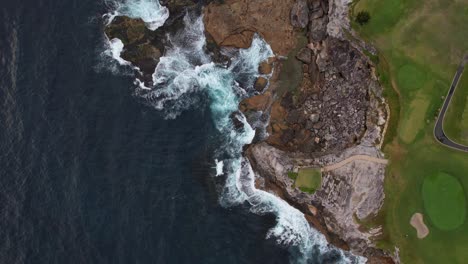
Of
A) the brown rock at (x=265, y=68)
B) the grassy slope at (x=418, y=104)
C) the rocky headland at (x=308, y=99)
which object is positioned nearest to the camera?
the grassy slope at (x=418, y=104)

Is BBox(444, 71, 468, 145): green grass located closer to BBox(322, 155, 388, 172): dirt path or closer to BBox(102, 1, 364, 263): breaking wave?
BBox(322, 155, 388, 172): dirt path

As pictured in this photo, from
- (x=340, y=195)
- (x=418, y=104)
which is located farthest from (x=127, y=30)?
(x=418, y=104)

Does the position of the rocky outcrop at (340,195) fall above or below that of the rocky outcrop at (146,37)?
below

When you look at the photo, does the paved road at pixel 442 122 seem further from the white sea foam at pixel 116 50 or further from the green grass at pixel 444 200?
the white sea foam at pixel 116 50

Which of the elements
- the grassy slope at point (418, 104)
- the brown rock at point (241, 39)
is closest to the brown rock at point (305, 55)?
the brown rock at point (241, 39)

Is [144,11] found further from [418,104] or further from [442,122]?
[442,122]
